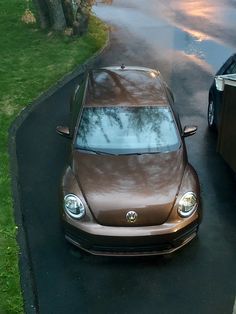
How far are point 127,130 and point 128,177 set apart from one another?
965mm

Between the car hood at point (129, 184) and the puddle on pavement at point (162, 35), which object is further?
the puddle on pavement at point (162, 35)

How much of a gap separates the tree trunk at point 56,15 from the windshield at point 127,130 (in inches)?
380

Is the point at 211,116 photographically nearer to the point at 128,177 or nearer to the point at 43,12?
the point at 128,177

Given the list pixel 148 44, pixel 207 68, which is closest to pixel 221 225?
pixel 207 68

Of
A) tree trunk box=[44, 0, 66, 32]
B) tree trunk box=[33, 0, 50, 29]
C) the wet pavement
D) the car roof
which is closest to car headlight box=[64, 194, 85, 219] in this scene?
the wet pavement

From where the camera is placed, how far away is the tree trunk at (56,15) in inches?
645

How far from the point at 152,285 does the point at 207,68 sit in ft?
31.6

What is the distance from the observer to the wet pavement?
6.40 meters

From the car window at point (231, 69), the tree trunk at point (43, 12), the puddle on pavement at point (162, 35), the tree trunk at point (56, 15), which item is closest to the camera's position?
the car window at point (231, 69)

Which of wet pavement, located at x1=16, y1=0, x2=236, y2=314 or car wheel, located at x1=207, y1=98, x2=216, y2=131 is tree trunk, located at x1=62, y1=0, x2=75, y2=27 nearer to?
wet pavement, located at x1=16, y1=0, x2=236, y2=314

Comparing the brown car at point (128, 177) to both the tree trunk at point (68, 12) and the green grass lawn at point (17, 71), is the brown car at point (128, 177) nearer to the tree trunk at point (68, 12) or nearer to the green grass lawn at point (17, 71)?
the green grass lawn at point (17, 71)

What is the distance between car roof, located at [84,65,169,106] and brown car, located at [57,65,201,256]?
0.02 metres

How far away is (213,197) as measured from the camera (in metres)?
8.50

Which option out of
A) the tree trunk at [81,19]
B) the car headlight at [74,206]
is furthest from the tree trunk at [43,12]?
the car headlight at [74,206]
